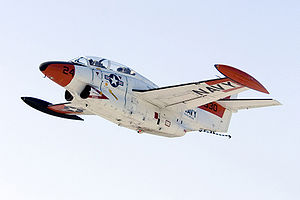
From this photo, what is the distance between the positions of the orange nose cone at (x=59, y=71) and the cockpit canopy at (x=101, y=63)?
0.87 meters

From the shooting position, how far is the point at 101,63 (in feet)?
77.0

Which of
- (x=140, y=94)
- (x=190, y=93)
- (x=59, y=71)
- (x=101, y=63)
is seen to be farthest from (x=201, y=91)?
(x=59, y=71)

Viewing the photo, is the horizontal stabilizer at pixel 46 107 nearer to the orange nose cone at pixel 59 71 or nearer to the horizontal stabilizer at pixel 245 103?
the orange nose cone at pixel 59 71

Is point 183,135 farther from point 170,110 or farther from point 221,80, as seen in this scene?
point 221,80

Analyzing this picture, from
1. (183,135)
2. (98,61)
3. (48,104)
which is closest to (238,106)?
(183,135)

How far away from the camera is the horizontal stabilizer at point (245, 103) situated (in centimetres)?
2485

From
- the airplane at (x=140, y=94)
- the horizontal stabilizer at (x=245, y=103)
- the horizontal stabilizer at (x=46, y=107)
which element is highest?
the horizontal stabilizer at (x=245, y=103)

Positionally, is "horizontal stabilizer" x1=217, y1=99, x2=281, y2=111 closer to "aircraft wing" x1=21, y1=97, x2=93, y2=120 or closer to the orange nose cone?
"aircraft wing" x1=21, y1=97, x2=93, y2=120

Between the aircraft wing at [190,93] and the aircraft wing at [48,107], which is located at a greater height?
the aircraft wing at [190,93]

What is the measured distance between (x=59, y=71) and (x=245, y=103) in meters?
10.4

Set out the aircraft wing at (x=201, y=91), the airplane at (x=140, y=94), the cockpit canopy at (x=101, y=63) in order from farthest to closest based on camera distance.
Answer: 1. the cockpit canopy at (x=101, y=63)
2. the airplane at (x=140, y=94)
3. the aircraft wing at (x=201, y=91)

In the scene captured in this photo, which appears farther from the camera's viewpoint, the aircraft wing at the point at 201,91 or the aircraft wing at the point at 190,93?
the aircraft wing at the point at 190,93

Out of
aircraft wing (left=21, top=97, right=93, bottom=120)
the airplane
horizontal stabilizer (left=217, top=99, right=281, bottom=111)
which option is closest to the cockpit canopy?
the airplane

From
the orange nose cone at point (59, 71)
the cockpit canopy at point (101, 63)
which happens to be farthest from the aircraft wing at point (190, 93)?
the orange nose cone at point (59, 71)
